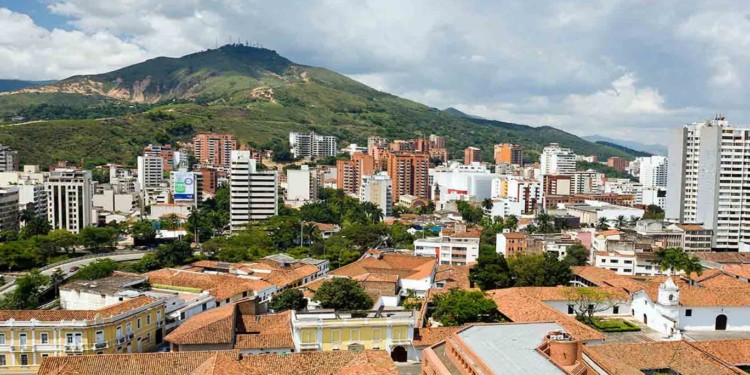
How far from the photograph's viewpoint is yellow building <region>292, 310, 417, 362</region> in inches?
1173

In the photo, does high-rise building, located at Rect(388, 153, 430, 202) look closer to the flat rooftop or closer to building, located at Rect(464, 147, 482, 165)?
Result: building, located at Rect(464, 147, 482, 165)

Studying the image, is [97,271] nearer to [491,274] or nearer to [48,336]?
[48,336]

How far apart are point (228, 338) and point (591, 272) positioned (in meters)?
30.1

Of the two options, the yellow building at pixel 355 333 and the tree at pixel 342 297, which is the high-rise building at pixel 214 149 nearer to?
the tree at pixel 342 297

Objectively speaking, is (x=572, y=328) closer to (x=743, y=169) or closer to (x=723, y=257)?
(x=723, y=257)

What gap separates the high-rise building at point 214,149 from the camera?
131 metres

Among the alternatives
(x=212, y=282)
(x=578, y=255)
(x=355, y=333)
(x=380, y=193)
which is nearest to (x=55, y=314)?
(x=212, y=282)

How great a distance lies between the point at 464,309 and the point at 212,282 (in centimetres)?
1619

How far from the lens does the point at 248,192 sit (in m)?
80.2

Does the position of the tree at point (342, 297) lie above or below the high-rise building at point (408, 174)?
below

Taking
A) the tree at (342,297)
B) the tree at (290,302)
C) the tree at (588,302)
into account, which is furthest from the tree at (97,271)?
the tree at (588,302)

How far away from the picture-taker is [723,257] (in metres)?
59.4

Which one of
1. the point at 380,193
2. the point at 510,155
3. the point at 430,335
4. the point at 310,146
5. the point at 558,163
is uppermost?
the point at 310,146

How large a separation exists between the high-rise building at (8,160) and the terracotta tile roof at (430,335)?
9189cm
